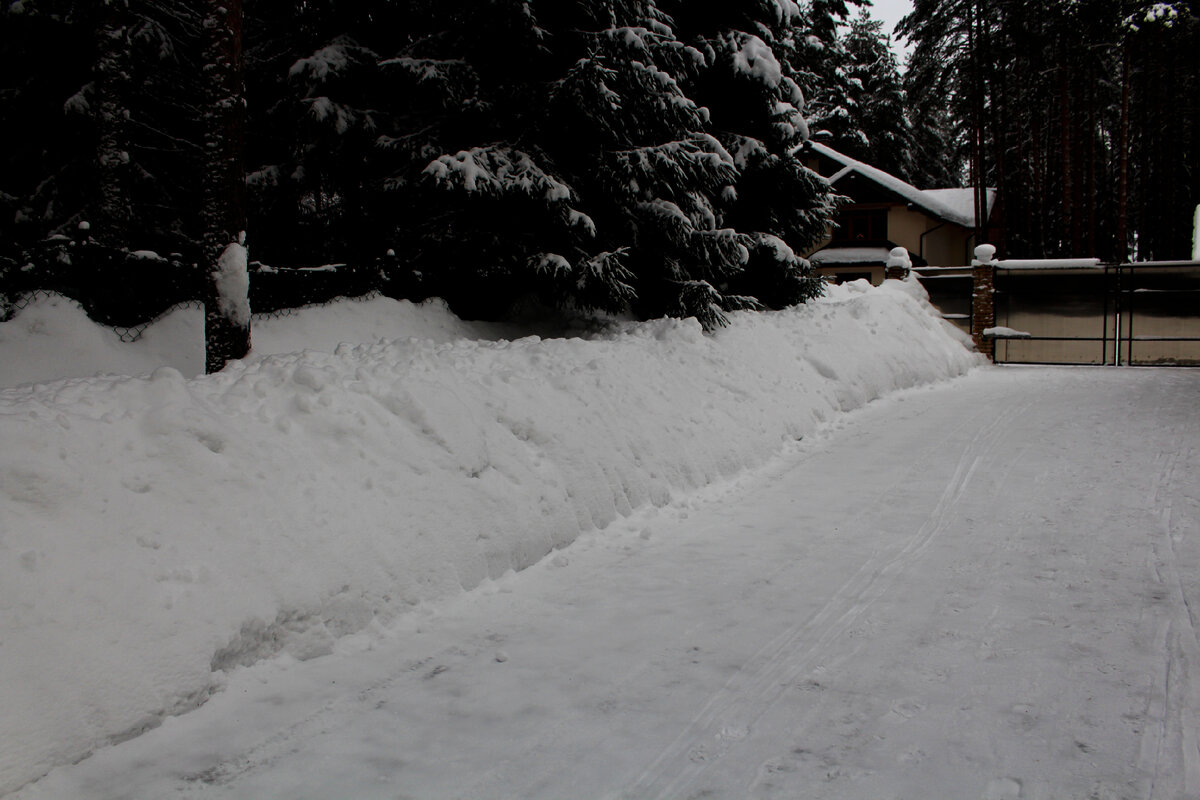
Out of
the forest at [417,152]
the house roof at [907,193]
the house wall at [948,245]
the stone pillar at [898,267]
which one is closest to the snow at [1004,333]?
the stone pillar at [898,267]

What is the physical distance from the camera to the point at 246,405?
16.4 feet

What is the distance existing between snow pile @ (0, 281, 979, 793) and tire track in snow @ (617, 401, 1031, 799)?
1.90 m

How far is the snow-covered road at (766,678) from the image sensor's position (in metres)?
3.06

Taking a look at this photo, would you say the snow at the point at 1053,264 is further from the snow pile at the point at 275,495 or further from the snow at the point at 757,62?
the snow pile at the point at 275,495

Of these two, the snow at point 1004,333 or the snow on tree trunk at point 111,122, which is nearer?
the snow on tree trunk at point 111,122

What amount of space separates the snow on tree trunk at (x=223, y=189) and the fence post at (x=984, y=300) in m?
16.3

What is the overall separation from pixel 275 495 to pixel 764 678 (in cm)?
272

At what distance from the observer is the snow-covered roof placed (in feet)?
117

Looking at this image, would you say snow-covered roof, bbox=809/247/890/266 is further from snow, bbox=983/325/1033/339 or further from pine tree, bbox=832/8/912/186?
snow, bbox=983/325/1033/339

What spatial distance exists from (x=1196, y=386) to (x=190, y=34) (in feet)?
56.5

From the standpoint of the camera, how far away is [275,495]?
450cm

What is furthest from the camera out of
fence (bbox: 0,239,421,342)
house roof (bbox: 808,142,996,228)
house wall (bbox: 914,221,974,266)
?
house wall (bbox: 914,221,974,266)

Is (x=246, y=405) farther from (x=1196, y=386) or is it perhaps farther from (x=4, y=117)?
(x=1196, y=386)

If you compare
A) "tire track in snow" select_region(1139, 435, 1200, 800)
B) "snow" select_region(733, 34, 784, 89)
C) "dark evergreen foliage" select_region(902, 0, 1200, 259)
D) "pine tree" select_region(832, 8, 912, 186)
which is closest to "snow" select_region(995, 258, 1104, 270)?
"dark evergreen foliage" select_region(902, 0, 1200, 259)
